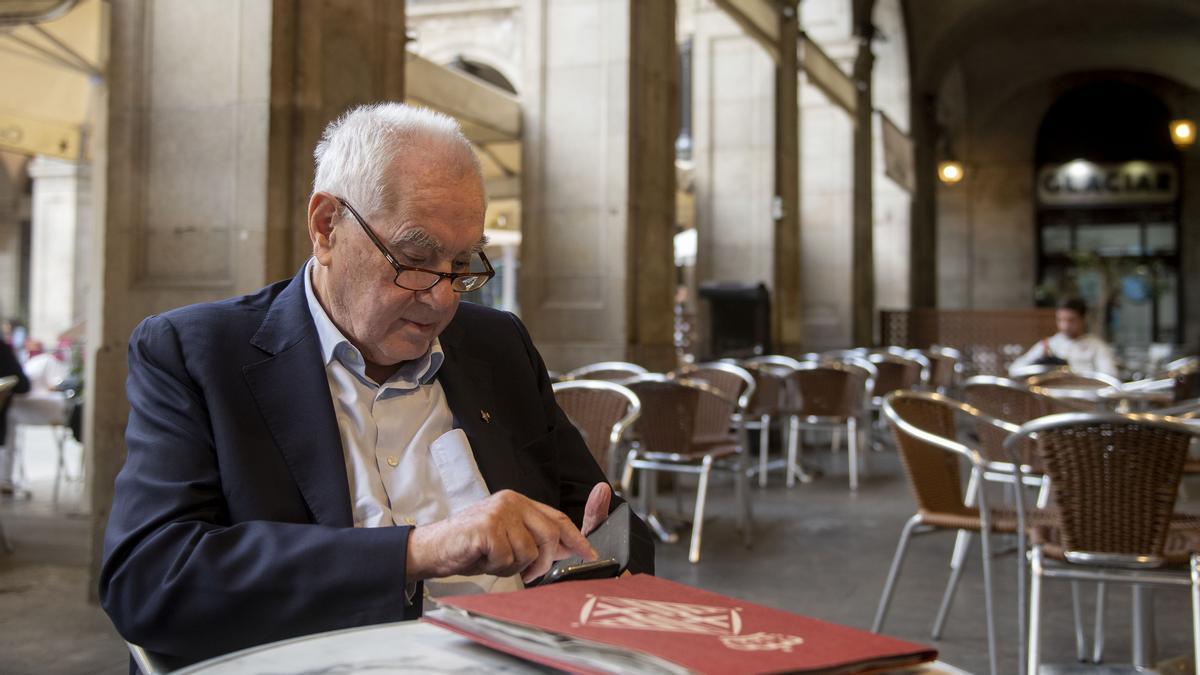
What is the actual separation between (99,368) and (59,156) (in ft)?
14.8

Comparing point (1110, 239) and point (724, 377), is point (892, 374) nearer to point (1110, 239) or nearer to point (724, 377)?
point (724, 377)

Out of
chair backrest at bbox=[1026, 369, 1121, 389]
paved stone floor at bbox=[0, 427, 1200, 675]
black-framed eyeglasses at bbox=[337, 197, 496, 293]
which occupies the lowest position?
paved stone floor at bbox=[0, 427, 1200, 675]

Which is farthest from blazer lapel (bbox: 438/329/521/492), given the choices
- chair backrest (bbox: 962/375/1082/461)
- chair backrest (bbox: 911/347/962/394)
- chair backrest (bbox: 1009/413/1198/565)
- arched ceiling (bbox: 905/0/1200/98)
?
arched ceiling (bbox: 905/0/1200/98)

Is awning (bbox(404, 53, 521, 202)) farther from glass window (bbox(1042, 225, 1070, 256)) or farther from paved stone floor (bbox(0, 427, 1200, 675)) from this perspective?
glass window (bbox(1042, 225, 1070, 256))

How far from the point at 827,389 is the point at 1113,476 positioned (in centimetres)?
489

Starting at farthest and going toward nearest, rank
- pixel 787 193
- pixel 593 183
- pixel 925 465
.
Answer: pixel 787 193 → pixel 593 183 → pixel 925 465

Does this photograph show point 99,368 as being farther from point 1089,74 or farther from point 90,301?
point 1089,74

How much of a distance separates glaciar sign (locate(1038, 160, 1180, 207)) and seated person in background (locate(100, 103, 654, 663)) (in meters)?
27.2

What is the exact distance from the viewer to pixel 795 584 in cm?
462

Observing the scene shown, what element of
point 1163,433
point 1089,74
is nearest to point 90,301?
point 1163,433

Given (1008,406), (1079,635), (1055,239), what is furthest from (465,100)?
(1055,239)

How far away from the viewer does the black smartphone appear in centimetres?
127

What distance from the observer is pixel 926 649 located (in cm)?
96

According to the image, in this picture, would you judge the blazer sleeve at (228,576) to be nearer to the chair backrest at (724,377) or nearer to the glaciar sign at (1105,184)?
the chair backrest at (724,377)
